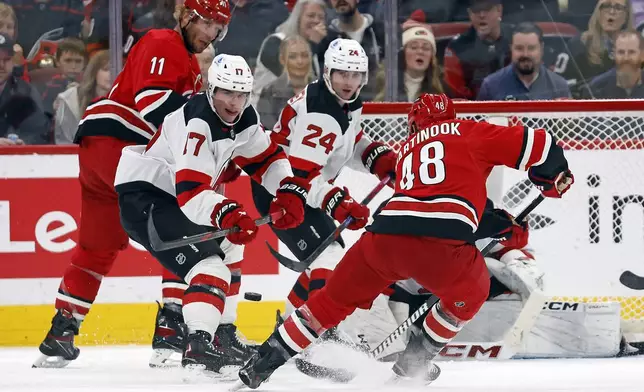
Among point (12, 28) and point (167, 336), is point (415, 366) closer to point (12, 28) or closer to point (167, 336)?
point (167, 336)

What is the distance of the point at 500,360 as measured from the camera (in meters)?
4.29

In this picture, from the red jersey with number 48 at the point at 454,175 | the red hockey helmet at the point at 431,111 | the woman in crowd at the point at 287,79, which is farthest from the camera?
the woman in crowd at the point at 287,79

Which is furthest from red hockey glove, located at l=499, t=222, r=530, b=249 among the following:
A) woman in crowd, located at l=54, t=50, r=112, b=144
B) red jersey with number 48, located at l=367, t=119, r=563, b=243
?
woman in crowd, located at l=54, t=50, r=112, b=144

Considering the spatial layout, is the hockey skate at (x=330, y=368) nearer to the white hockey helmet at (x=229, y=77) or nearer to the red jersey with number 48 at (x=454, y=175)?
the red jersey with number 48 at (x=454, y=175)

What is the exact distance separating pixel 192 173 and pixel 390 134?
1.41m

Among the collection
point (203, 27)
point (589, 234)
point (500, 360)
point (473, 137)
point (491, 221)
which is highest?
point (203, 27)

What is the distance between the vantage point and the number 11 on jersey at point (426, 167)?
3256 millimetres

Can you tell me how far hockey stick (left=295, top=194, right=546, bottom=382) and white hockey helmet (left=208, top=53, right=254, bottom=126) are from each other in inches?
34.2

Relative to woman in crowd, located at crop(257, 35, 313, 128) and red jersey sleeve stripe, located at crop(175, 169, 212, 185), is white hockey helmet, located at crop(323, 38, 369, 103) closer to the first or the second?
red jersey sleeve stripe, located at crop(175, 169, 212, 185)

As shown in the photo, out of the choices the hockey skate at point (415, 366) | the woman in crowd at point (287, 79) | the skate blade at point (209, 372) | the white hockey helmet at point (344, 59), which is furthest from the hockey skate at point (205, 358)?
the woman in crowd at point (287, 79)

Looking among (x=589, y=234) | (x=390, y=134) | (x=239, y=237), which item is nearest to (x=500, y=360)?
(x=589, y=234)

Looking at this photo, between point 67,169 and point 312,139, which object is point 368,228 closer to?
point 312,139

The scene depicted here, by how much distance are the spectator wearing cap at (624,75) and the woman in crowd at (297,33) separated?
1268mm

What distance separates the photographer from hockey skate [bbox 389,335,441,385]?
3492 mm
